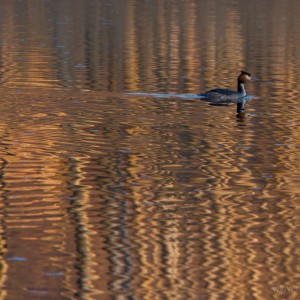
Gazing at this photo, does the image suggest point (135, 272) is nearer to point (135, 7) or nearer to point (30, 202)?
point (30, 202)

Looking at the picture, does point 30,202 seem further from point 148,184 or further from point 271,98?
point 271,98

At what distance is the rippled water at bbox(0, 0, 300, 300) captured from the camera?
1094 centimetres

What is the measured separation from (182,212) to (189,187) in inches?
59.2

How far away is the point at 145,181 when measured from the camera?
15453 mm

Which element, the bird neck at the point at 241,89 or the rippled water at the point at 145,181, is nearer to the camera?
the rippled water at the point at 145,181

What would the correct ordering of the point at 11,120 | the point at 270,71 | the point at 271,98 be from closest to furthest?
the point at 11,120 → the point at 271,98 → the point at 270,71

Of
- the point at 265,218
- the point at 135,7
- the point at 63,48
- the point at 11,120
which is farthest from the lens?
the point at 135,7

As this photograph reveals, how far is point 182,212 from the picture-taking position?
1362cm

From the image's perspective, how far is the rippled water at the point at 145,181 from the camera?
1094 cm

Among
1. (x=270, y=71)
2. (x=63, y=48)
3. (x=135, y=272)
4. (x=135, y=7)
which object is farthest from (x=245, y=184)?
(x=135, y=7)

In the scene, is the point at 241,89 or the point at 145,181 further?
the point at 241,89

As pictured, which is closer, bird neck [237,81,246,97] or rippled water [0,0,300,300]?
rippled water [0,0,300,300]

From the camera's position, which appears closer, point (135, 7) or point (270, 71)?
point (270, 71)

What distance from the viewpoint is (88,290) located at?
34.1ft
